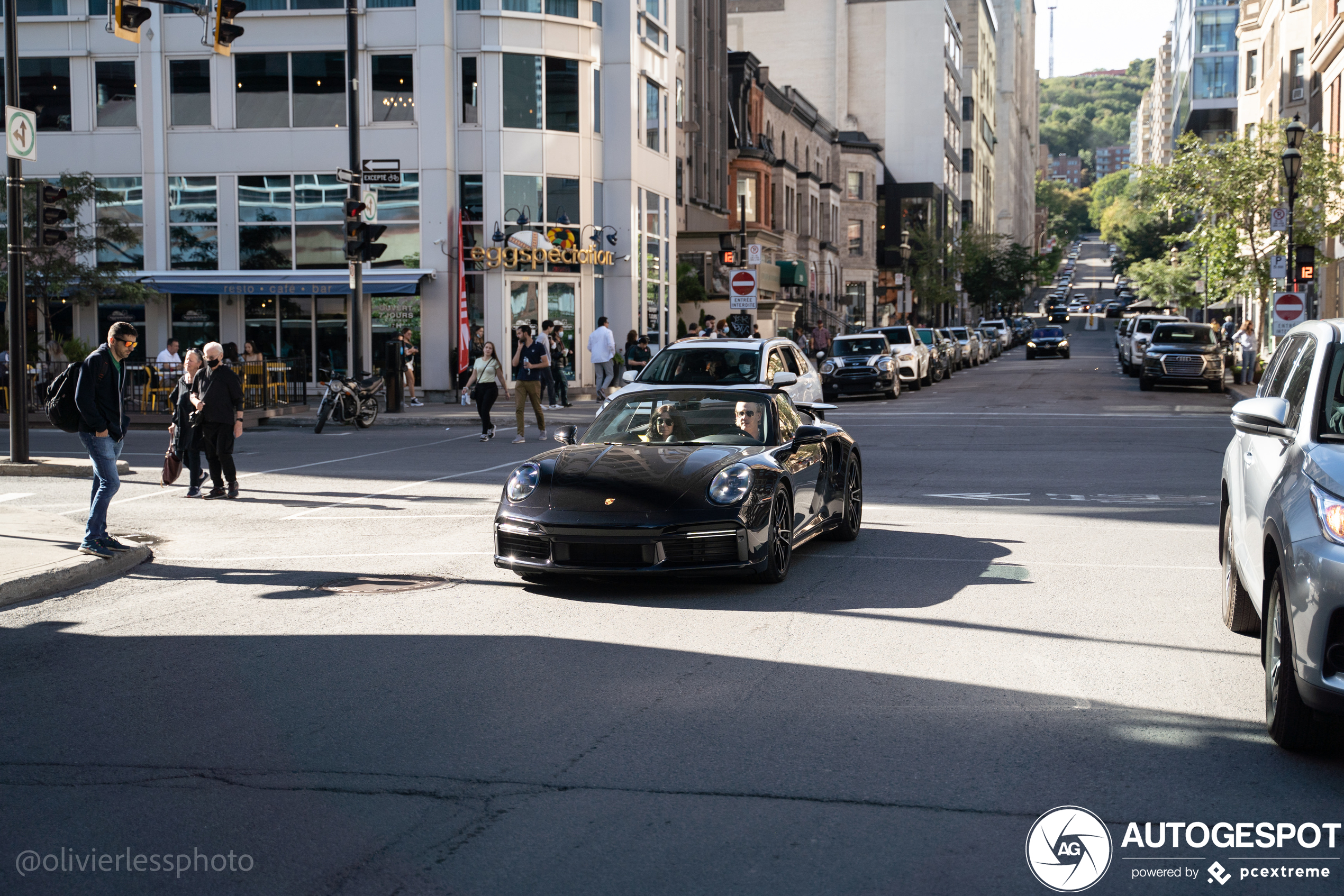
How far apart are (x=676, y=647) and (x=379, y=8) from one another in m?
32.9

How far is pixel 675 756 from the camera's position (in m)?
5.40

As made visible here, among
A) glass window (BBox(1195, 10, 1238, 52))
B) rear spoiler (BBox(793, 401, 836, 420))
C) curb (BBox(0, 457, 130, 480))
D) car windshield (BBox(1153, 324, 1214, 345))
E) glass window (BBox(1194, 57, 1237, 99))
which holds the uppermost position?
glass window (BBox(1195, 10, 1238, 52))

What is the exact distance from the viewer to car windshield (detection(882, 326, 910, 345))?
135 ft

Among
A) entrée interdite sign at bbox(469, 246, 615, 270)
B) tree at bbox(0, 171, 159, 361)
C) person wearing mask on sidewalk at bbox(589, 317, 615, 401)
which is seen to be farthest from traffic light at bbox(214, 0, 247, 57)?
entrée interdite sign at bbox(469, 246, 615, 270)

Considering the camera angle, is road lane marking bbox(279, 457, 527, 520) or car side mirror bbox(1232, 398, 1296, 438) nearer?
car side mirror bbox(1232, 398, 1296, 438)

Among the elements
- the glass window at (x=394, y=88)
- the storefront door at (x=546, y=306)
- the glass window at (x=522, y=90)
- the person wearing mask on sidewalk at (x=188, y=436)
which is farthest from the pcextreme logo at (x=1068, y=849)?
the glass window at (x=394, y=88)

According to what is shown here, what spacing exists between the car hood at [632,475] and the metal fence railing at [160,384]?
20.0m

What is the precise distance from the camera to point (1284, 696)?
5.38 metres

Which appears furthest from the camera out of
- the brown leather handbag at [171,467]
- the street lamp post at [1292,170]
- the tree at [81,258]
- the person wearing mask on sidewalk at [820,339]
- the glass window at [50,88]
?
the person wearing mask on sidewalk at [820,339]

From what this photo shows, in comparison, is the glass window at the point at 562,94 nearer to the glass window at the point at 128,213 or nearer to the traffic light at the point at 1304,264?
the glass window at the point at 128,213

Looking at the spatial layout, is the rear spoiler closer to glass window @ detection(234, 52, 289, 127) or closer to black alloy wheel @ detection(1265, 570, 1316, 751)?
black alloy wheel @ detection(1265, 570, 1316, 751)

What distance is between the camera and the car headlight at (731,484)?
29.1 feet

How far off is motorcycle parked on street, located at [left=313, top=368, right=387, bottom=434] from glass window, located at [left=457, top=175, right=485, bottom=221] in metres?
10.8

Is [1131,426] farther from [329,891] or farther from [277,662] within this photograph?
[329,891]
